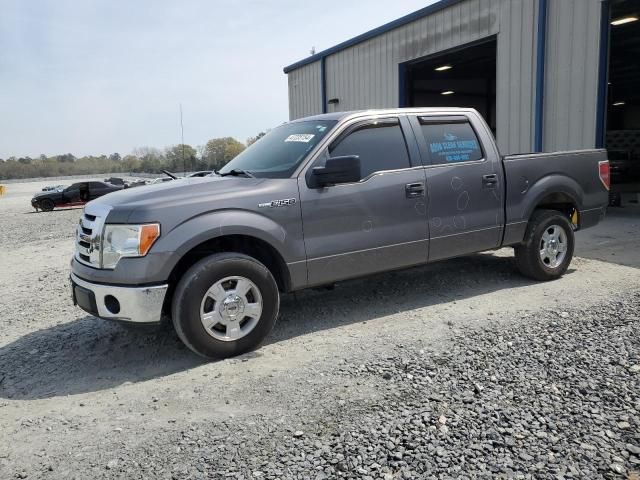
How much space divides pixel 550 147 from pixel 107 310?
400 inches

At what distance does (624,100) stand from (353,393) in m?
32.7

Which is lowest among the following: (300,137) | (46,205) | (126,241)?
(46,205)

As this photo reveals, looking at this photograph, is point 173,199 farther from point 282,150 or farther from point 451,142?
point 451,142

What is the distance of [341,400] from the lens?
325 cm

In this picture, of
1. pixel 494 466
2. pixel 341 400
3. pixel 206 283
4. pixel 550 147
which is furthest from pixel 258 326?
pixel 550 147

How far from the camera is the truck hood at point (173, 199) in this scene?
376cm

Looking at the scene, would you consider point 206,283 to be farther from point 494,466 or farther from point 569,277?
point 569,277

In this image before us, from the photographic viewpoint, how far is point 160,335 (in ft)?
15.2

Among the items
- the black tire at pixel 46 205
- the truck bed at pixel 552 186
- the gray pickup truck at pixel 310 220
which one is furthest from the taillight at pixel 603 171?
the black tire at pixel 46 205

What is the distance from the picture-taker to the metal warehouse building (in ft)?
33.2

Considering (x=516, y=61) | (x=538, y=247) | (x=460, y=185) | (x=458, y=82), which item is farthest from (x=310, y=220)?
(x=458, y=82)

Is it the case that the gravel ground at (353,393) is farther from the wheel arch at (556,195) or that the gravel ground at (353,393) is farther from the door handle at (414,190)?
the door handle at (414,190)

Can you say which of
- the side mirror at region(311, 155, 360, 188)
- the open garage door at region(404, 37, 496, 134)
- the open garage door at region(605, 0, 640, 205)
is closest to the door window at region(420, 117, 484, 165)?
the side mirror at region(311, 155, 360, 188)

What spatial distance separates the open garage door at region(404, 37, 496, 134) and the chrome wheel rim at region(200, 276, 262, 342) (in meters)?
14.5
